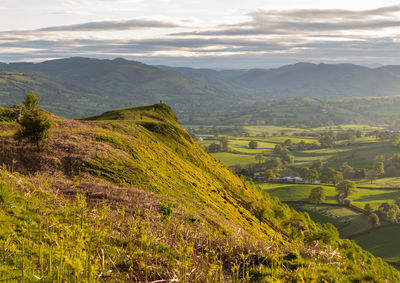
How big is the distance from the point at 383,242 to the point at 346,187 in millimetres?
44246

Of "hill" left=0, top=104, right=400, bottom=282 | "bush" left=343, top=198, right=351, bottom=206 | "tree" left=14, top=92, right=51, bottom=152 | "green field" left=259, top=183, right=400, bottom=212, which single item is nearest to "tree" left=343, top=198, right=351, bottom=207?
"bush" left=343, top=198, right=351, bottom=206

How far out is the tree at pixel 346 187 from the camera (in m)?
168

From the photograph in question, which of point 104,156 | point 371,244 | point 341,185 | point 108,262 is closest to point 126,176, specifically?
point 104,156

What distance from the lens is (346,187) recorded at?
170 meters

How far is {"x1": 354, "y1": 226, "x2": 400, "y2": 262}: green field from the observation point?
383 feet

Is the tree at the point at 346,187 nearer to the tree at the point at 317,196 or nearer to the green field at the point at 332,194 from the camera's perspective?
the green field at the point at 332,194

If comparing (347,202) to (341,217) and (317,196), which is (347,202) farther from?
(341,217)

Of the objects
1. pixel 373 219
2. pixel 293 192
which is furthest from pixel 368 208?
pixel 293 192

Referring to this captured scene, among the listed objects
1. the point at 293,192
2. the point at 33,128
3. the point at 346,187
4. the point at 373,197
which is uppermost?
the point at 33,128

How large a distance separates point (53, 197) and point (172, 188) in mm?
23516

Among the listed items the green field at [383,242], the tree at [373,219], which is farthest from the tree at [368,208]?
the green field at [383,242]

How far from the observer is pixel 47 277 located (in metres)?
10.6

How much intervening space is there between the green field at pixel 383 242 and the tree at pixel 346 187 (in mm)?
32416

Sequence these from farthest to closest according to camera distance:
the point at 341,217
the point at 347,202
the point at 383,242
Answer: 1. the point at 347,202
2. the point at 341,217
3. the point at 383,242
